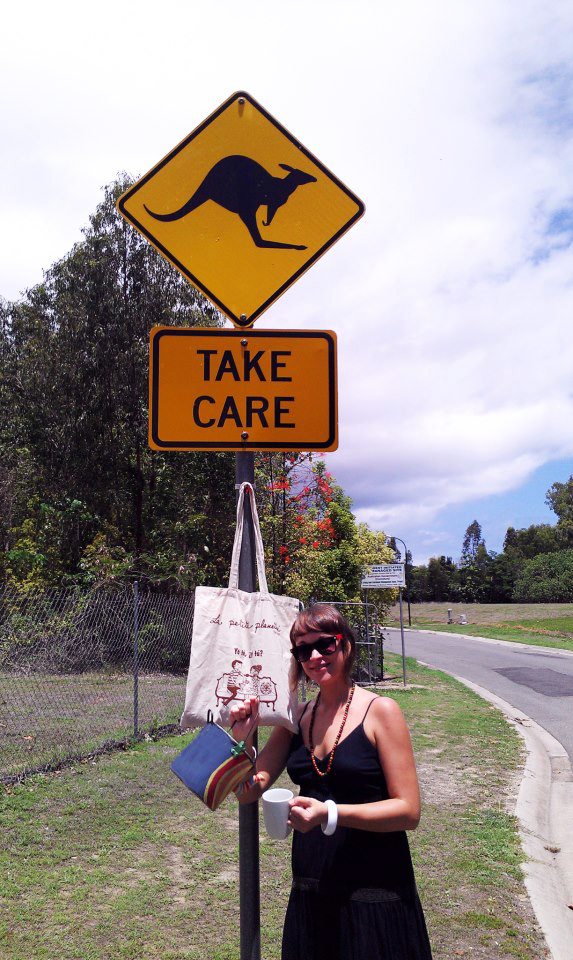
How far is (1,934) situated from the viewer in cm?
371

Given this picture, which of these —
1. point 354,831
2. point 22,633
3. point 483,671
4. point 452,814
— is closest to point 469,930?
point 452,814

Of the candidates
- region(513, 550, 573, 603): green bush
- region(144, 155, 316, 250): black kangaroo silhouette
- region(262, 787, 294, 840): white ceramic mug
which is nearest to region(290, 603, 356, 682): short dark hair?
region(262, 787, 294, 840): white ceramic mug

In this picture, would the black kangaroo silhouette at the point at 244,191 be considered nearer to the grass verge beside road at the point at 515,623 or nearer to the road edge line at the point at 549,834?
the road edge line at the point at 549,834

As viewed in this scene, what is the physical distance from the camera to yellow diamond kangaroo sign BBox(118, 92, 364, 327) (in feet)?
7.50

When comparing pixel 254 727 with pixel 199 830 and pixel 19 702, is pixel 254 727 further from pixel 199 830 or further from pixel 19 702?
pixel 19 702

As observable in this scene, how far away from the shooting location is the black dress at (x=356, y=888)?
1.87m

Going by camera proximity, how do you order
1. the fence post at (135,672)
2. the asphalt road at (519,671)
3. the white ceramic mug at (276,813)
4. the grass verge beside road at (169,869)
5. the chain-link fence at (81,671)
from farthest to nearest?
the asphalt road at (519,671) < the fence post at (135,672) < the chain-link fence at (81,671) < the grass verge beside road at (169,869) < the white ceramic mug at (276,813)

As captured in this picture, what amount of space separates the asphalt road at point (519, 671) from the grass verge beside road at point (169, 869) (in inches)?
162

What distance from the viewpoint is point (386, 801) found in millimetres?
1836

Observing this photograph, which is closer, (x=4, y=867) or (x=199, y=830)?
(x=4, y=867)

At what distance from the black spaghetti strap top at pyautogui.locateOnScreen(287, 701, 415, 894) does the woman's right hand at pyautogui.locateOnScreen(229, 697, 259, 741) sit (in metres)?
0.23

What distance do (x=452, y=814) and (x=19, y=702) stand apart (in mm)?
4527

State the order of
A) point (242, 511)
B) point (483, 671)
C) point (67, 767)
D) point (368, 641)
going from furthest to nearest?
point (483, 671) < point (368, 641) < point (67, 767) < point (242, 511)

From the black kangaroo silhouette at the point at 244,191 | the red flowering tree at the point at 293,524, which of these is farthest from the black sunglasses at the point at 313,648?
the red flowering tree at the point at 293,524
